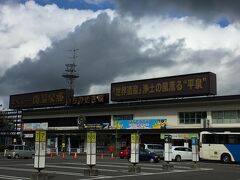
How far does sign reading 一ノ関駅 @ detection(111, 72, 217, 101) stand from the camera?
192 ft

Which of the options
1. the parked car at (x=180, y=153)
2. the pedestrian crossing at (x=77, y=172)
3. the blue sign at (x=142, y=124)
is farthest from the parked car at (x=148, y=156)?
the blue sign at (x=142, y=124)

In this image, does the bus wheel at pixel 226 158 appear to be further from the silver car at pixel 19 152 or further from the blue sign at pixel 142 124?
the silver car at pixel 19 152

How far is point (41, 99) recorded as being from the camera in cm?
8331

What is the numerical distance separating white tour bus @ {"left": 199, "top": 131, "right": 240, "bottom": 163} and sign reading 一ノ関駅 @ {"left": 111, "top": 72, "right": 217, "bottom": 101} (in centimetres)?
1486

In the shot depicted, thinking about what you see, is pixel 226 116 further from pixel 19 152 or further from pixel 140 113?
pixel 19 152

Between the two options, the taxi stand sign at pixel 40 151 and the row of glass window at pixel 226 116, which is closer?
the taxi stand sign at pixel 40 151

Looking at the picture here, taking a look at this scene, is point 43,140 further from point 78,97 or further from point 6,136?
point 6,136

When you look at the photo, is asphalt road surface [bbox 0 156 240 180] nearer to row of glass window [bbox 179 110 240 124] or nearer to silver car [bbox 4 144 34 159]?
silver car [bbox 4 144 34 159]

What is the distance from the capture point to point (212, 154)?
4338cm

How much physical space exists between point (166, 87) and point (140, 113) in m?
5.97

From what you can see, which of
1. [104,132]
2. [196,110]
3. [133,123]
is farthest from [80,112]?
[196,110]

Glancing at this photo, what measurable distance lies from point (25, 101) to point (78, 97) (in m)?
17.4

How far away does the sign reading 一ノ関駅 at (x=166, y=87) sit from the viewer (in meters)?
58.4

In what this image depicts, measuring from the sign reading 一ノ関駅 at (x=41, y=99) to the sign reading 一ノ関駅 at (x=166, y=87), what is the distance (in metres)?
11.7
